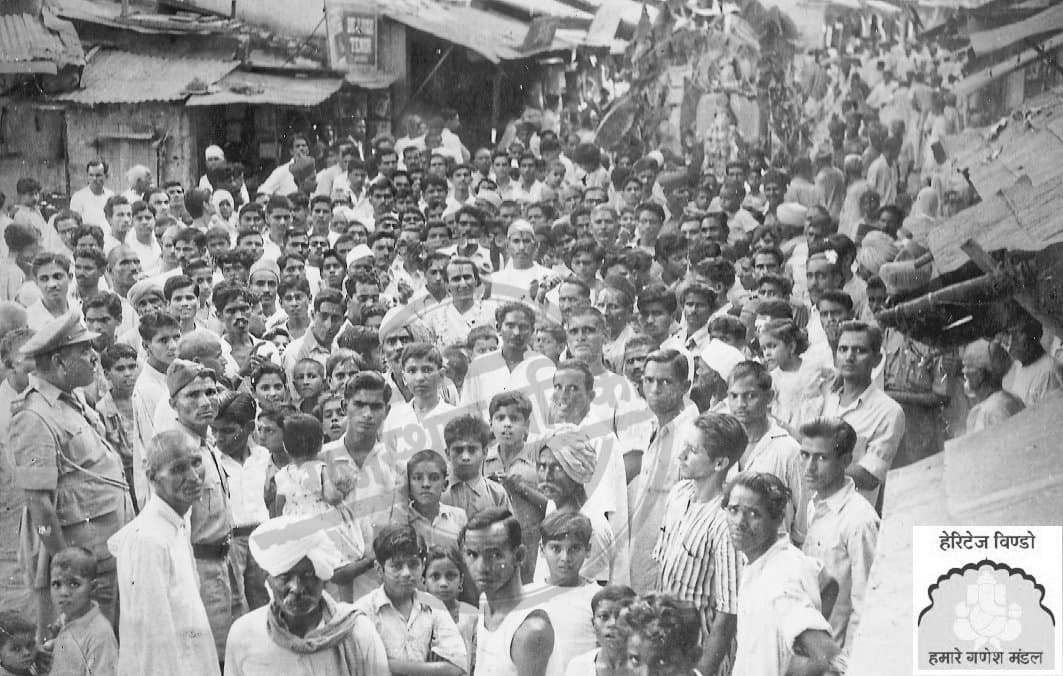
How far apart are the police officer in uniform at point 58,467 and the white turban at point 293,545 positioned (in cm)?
51

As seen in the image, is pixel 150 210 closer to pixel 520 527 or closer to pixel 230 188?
pixel 230 188

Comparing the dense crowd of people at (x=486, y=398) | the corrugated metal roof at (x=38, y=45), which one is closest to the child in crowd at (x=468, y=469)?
the dense crowd of people at (x=486, y=398)

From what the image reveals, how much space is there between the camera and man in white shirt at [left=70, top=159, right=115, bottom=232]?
4.60 metres

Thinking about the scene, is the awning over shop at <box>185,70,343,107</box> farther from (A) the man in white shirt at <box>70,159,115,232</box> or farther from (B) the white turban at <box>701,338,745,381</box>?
(B) the white turban at <box>701,338,745,381</box>

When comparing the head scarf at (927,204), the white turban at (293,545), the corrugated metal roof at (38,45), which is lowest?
the white turban at (293,545)

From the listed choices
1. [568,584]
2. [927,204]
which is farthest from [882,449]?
[568,584]

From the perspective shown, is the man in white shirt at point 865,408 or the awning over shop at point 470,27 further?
the awning over shop at point 470,27

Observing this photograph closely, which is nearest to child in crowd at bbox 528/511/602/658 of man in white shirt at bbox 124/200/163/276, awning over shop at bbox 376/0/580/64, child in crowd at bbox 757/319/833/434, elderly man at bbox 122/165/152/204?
child in crowd at bbox 757/319/833/434

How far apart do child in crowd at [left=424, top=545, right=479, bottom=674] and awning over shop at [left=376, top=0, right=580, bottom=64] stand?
1.82 meters

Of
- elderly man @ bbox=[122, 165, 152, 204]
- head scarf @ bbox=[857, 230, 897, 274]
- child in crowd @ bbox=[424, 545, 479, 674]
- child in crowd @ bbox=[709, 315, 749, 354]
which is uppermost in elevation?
elderly man @ bbox=[122, 165, 152, 204]

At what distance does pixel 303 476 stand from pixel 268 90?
1433 mm

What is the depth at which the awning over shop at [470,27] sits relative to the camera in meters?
4.48

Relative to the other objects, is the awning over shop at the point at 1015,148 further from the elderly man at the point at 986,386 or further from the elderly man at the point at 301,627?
the elderly man at the point at 301,627

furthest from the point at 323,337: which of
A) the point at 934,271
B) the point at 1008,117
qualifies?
the point at 1008,117
